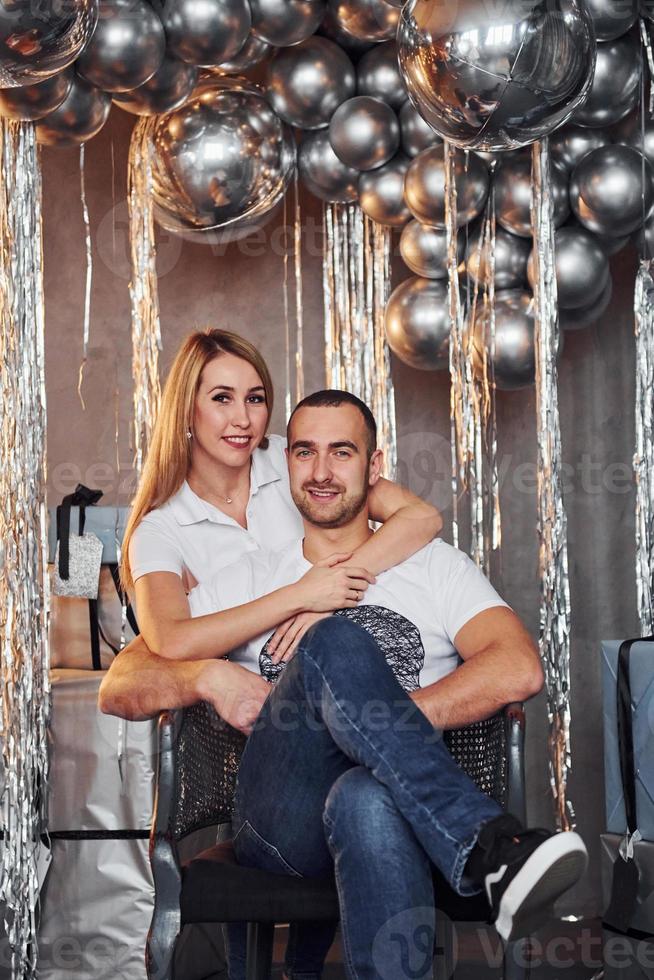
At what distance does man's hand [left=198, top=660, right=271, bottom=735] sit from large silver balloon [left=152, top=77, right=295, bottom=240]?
1269 mm

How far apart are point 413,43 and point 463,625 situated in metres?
1.01

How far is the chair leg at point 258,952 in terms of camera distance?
1588 millimetres

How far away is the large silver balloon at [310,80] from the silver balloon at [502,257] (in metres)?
0.44

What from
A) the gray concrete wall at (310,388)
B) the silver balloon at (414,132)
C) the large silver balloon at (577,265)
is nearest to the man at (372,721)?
the large silver balloon at (577,265)

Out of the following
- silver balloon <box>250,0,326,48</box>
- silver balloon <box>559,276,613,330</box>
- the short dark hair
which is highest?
silver balloon <box>250,0,326,48</box>

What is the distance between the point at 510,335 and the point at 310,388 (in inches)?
37.5

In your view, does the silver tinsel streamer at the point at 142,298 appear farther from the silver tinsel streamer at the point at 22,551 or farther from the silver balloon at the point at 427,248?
the silver balloon at the point at 427,248

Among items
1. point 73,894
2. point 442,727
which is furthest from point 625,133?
point 73,894

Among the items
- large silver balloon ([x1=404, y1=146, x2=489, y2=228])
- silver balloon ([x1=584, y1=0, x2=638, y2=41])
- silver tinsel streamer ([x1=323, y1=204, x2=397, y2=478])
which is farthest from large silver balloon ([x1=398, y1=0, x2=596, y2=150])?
silver tinsel streamer ([x1=323, y1=204, x2=397, y2=478])

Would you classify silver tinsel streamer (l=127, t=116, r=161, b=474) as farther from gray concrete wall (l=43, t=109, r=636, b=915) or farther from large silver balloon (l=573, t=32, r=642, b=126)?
large silver balloon (l=573, t=32, r=642, b=126)

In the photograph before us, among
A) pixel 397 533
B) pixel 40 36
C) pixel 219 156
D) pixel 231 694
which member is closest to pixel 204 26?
pixel 219 156

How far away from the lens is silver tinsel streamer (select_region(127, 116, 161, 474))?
2670 millimetres

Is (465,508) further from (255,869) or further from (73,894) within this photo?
(255,869)

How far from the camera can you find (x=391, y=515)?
6.54ft
